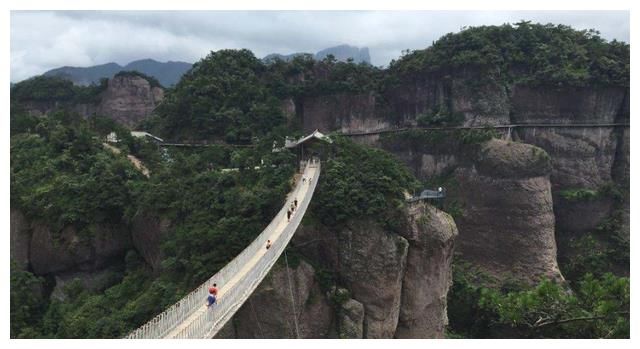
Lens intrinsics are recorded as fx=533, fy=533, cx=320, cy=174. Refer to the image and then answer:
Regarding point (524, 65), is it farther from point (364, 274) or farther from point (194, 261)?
point (194, 261)

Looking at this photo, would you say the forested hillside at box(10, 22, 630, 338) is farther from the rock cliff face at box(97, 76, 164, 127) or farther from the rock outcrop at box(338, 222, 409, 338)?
the rock cliff face at box(97, 76, 164, 127)

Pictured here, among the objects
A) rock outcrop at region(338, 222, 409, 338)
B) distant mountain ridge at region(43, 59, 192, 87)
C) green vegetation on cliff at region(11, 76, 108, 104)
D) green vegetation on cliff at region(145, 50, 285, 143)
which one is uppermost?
distant mountain ridge at region(43, 59, 192, 87)

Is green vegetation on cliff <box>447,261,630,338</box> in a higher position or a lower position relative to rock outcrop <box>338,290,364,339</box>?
higher

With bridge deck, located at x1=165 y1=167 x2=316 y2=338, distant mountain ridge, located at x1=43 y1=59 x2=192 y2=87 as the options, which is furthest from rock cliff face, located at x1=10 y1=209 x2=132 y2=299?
distant mountain ridge, located at x1=43 y1=59 x2=192 y2=87

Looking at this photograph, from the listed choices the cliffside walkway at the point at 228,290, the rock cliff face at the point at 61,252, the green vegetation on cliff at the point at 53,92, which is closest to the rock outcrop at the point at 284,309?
the cliffside walkway at the point at 228,290

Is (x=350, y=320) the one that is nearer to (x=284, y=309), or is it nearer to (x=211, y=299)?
(x=284, y=309)

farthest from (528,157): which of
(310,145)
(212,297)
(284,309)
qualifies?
(212,297)
